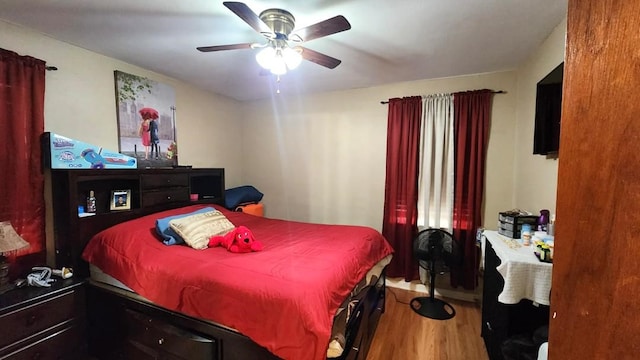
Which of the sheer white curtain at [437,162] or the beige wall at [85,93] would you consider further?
the sheer white curtain at [437,162]

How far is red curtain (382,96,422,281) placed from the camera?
3.09m

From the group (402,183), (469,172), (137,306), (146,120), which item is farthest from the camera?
(402,183)

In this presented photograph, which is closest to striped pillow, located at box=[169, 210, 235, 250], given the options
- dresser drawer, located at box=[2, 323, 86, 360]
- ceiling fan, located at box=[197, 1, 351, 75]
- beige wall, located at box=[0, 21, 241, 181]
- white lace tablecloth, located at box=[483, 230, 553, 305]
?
dresser drawer, located at box=[2, 323, 86, 360]

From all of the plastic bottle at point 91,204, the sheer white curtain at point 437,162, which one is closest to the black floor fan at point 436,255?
the sheer white curtain at point 437,162

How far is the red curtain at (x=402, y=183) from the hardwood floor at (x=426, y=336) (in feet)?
1.74

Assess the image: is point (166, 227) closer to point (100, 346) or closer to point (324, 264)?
point (100, 346)

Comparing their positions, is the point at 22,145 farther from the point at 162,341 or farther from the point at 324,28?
the point at 324,28

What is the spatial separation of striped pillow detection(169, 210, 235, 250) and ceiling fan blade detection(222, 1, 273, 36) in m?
1.55

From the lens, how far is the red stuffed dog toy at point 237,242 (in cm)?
197

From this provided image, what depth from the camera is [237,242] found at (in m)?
2.00

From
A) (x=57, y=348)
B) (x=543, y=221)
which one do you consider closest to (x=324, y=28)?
(x=543, y=221)

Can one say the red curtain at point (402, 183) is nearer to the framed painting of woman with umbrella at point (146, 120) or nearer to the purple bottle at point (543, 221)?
the purple bottle at point (543, 221)

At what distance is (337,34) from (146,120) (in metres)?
2.11

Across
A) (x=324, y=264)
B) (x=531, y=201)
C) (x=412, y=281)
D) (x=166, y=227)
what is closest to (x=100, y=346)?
(x=166, y=227)
